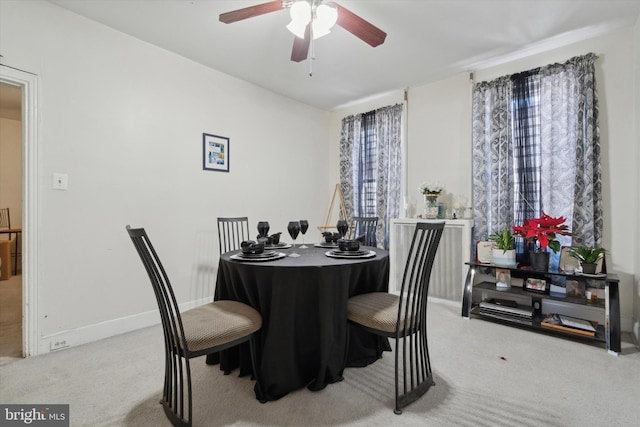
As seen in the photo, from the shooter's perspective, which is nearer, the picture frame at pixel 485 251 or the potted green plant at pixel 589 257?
the potted green plant at pixel 589 257

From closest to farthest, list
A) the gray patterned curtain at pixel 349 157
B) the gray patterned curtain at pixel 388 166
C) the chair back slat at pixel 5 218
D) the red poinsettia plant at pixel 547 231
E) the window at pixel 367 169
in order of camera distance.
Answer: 1. the red poinsettia plant at pixel 547 231
2. the gray patterned curtain at pixel 388 166
3. the window at pixel 367 169
4. the gray patterned curtain at pixel 349 157
5. the chair back slat at pixel 5 218

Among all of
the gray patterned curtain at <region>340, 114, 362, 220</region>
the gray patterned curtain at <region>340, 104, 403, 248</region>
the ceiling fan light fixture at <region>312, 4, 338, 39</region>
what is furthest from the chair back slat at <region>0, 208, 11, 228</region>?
the ceiling fan light fixture at <region>312, 4, 338, 39</region>

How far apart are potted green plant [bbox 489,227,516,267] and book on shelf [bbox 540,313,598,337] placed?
52 centimetres

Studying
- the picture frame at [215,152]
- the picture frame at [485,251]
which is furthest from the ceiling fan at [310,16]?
the picture frame at [485,251]

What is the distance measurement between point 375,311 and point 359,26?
1762 mm

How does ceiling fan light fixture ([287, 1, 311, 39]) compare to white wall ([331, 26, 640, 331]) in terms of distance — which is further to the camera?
white wall ([331, 26, 640, 331])

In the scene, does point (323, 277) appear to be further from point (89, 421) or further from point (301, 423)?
point (89, 421)

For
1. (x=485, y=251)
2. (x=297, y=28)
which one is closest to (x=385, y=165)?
(x=485, y=251)

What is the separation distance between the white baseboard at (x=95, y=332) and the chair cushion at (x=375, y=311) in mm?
2039

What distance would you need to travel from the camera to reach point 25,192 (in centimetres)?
216

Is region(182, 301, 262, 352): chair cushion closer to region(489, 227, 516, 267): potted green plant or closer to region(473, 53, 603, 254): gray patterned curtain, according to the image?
region(489, 227, 516, 267): potted green plant

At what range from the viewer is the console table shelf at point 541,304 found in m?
2.22

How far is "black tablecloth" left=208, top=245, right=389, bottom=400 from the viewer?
163 centimetres

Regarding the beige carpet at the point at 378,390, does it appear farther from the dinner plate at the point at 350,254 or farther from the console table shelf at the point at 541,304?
the dinner plate at the point at 350,254
